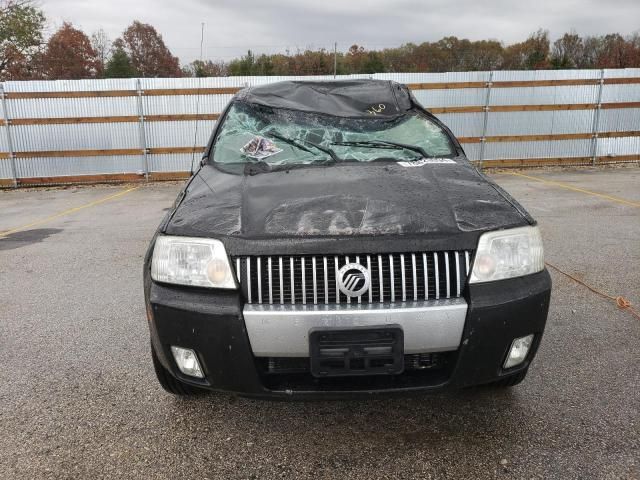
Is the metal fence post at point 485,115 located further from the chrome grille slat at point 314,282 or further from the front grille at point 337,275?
the chrome grille slat at point 314,282

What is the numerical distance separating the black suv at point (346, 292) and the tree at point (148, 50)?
182 feet

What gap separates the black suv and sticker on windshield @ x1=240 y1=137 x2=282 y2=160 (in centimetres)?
Result: 74

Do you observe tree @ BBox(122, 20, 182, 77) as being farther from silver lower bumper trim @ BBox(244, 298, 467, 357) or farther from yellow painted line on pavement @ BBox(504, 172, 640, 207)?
silver lower bumper trim @ BBox(244, 298, 467, 357)

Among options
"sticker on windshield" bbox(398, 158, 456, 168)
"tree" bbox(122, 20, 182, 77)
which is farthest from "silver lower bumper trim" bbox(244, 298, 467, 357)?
"tree" bbox(122, 20, 182, 77)

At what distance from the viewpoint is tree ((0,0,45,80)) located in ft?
86.0

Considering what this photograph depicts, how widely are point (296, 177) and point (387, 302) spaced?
925 millimetres

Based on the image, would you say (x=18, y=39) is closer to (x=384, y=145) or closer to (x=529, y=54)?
(x=384, y=145)

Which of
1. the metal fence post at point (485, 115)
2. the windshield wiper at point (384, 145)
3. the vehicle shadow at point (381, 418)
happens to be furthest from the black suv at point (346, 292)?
the metal fence post at point (485, 115)

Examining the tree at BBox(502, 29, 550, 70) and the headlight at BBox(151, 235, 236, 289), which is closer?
the headlight at BBox(151, 235, 236, 289)

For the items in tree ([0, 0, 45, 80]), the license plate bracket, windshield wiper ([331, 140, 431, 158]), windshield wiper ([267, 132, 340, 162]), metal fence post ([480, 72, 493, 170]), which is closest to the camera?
the license plate bracket

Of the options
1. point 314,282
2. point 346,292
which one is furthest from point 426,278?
point 314,282

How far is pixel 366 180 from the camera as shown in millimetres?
2379

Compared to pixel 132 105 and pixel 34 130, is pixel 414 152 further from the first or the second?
A: pixel 34 130

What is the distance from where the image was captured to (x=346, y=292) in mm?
1818
